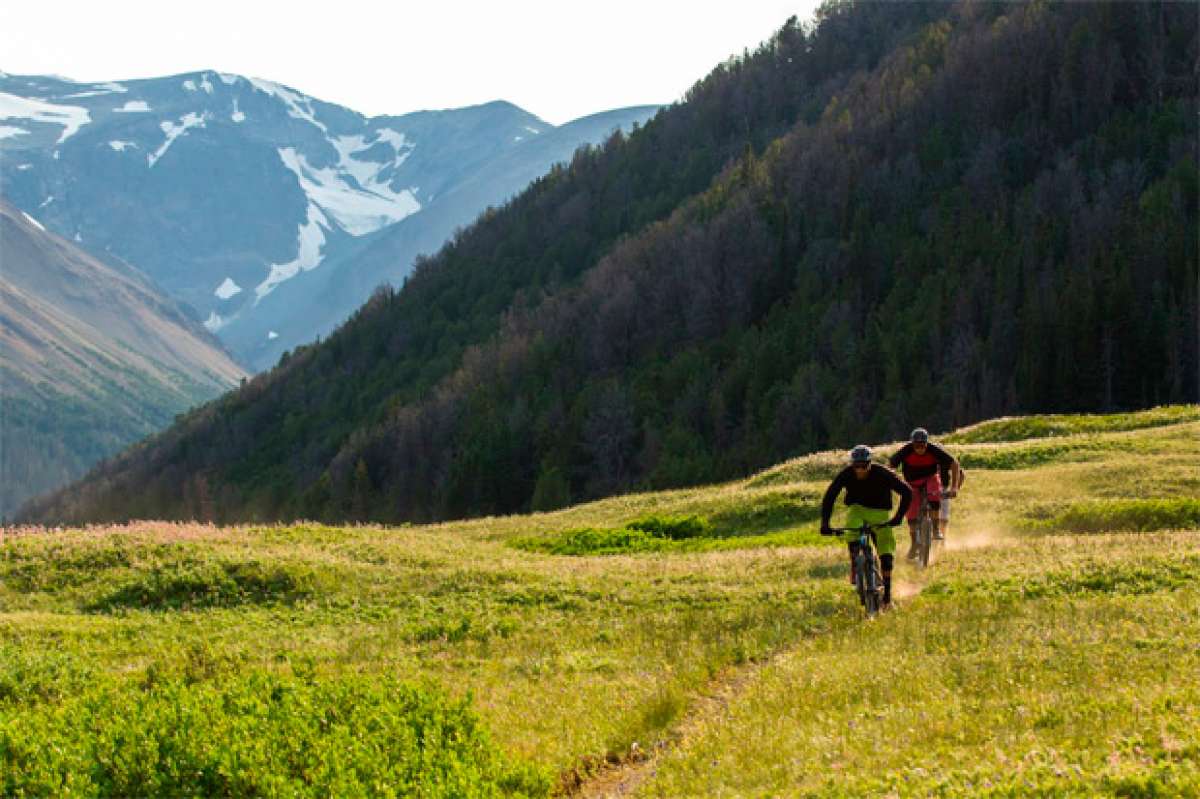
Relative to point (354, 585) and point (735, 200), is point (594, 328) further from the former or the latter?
point (354, 585)

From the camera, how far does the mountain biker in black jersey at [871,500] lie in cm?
2100

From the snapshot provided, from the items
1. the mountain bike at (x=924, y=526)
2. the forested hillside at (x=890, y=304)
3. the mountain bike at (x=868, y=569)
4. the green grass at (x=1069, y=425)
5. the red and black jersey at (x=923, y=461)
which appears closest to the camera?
the mountain bike at (x=868, y=569)

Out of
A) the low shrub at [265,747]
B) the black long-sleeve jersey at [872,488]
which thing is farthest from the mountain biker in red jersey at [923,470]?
the low shrub at [265,747]

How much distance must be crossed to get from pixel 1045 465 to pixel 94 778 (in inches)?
1576

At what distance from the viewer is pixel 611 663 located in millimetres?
19922

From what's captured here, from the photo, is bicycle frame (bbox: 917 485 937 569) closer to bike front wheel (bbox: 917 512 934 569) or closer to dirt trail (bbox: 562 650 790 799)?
bike front wheel (bbox: 917 512 934 569)

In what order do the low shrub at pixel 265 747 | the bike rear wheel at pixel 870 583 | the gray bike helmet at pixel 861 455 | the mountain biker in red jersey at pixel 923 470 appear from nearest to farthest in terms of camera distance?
1. the low shrub at pixel 265 747
2. the gray bike helmet at pixel 861 455
3. the bike rear wheel at pixel 870 583
4. the mountain biker in red jersey at pixel 923 470

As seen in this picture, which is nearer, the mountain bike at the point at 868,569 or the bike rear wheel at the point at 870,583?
the mountain bike at the point at 868,569

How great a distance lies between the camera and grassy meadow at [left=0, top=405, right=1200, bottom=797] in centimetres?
1252

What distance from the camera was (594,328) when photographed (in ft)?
623

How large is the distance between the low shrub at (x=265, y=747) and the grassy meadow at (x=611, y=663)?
45 millimetres

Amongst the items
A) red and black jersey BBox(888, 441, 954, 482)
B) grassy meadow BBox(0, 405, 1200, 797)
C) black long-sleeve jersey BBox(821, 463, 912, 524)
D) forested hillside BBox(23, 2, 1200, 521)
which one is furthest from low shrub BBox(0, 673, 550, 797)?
forested hillside BBox(23, 2, 1200, 521)

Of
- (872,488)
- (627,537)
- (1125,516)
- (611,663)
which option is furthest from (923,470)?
(627,537)

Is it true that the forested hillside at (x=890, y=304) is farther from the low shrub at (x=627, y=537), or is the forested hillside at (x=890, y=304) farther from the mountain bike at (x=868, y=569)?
the mountain bike at (x=868, y=569)
